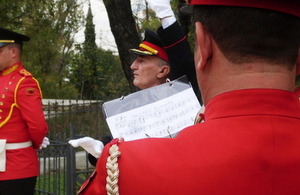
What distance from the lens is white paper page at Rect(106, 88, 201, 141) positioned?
6.87 ft

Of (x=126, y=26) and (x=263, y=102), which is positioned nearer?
(x=263, y=102)

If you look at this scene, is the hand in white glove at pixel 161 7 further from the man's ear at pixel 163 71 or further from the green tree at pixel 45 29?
the green tree at pixel 45 29

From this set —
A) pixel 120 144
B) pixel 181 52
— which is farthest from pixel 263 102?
pixel 181 52

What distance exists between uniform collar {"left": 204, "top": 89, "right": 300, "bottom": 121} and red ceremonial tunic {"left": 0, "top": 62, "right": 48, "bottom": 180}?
3477mm

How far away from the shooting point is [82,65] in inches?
765

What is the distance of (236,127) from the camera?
3.58 feet

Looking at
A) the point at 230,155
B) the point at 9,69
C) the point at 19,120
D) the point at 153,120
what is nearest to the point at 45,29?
the point at 9,69

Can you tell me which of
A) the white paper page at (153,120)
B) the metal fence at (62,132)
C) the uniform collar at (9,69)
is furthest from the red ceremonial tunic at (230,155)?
the metal fence at (62,132)

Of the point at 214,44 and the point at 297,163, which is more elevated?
the point at 214,44

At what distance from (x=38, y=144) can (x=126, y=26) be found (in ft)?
8.07

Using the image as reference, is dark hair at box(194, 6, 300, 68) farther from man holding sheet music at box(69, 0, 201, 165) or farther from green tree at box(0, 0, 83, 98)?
green tree at box(0, 0, 83, 98)

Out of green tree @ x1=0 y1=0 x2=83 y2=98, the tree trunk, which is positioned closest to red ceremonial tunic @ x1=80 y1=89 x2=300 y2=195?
the tree trunk

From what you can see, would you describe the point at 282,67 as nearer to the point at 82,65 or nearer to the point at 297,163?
the point at 297,163

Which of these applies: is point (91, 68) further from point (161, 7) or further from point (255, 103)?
point (255, 103)
